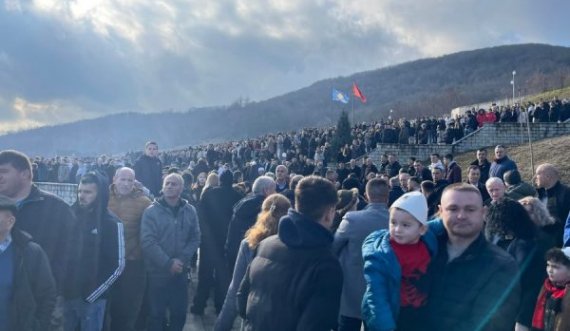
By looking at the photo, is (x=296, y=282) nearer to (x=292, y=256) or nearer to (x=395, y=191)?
(x=292, y=256)

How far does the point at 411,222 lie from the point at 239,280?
1.54 m

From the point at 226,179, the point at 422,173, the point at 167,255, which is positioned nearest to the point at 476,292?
the point at 167,255

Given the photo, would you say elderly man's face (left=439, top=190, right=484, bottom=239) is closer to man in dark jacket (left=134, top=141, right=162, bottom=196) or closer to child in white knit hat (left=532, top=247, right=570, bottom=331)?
child in white knit hat (left=532, top=247, right=570, bottom=331)

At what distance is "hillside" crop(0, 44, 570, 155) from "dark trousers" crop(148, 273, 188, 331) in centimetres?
9786

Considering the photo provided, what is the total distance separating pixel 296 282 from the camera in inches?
125

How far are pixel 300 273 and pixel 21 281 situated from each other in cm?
189

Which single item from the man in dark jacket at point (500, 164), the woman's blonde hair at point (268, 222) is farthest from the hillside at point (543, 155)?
the woman's blonde hair at point (268, 222)

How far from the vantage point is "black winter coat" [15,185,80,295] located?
14.5 feet

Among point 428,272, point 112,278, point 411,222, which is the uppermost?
point 411,222

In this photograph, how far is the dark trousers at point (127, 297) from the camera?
547cm

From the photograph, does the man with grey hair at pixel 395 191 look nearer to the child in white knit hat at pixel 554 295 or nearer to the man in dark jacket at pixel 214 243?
the man in dark jacket at pixel 214 243

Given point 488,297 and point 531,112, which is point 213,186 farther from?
point 531,112

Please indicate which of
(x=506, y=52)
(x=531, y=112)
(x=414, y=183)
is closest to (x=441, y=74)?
(x=506, y=52)

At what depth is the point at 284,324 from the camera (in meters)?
3.18
